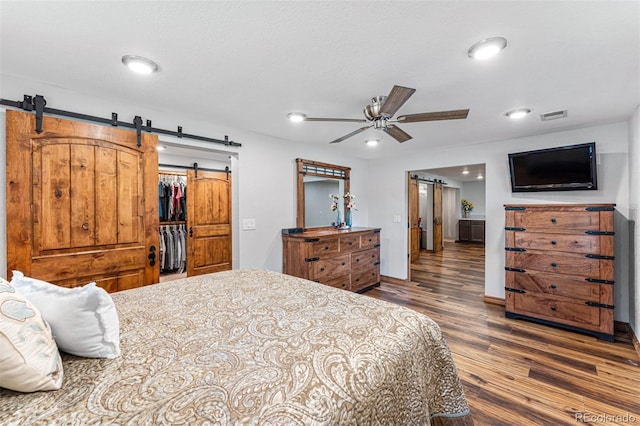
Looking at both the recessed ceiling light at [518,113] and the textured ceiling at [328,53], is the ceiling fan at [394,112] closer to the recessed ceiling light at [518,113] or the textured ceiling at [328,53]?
the textured ceiling at [328,53]

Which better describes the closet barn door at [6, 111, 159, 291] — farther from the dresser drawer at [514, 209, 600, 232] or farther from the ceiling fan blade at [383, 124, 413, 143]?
the dresser drawer at [514, 209, 600, 232]

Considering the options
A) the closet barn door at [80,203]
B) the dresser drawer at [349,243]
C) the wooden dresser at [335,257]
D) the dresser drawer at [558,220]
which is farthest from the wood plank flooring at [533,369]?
the closet barn door at [80,203]

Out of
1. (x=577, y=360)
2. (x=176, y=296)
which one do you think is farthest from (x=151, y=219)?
(x=577, y=360)

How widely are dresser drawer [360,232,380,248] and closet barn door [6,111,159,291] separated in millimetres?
2955

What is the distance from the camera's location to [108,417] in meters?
0.74

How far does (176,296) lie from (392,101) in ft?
6.26

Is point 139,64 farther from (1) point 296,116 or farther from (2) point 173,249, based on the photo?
(2) point 173,249

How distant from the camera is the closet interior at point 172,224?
17.0ft

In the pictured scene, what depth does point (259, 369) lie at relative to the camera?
953mm

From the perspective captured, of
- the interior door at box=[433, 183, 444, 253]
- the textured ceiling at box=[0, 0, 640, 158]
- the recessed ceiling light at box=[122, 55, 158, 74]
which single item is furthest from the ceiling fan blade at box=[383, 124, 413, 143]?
the interior door at box=[433, 183, 444, 253]

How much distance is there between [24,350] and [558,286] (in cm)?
428

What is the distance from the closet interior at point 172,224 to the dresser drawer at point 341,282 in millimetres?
2994

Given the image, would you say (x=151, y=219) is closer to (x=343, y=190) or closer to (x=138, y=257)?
(x=138, y=257)

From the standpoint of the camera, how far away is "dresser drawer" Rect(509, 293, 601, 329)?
2.93m
